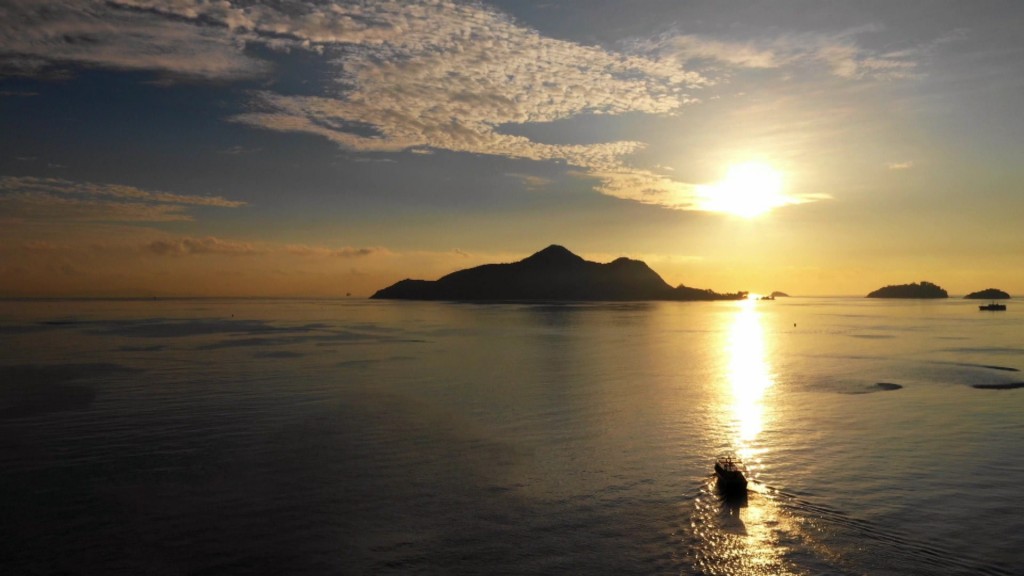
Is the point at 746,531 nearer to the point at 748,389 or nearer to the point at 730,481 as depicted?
the point at 730,481

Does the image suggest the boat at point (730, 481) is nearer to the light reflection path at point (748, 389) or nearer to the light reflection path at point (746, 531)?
the light reflection path at point (746, 531)

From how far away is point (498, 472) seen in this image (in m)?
30.2

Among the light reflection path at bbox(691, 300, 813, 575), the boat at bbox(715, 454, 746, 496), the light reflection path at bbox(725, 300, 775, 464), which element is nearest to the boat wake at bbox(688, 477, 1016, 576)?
the light reflection path at bbox(691, 300, 813, 575)

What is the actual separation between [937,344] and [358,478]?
115 m

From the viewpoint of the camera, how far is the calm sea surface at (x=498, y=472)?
2073 cm

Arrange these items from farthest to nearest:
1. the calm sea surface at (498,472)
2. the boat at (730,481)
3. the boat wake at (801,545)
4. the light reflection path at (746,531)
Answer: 1. the boat at (730,481)
2. the calm sea surface at (498,472)
3. the light reflection path at (746,531)
4. the boat wake at (801,545)

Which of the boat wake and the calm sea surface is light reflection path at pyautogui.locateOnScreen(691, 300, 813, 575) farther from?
the calm sea surface

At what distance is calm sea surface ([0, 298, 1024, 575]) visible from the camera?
2073cm

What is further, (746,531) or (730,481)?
(730,481)

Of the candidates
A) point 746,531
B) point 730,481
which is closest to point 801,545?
point 746,531

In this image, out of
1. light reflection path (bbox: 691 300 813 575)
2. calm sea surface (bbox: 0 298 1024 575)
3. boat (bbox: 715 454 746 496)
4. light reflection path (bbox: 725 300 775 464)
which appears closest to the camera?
light reflection path (bbox: 691 300 813 575)

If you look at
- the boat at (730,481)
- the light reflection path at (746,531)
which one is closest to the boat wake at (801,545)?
the light reflection path at (746,531)

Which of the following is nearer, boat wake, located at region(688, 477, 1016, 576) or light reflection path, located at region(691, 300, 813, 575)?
boat wake, located at region(688, 477, 1016, 576)

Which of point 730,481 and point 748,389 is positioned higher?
point 730,481
